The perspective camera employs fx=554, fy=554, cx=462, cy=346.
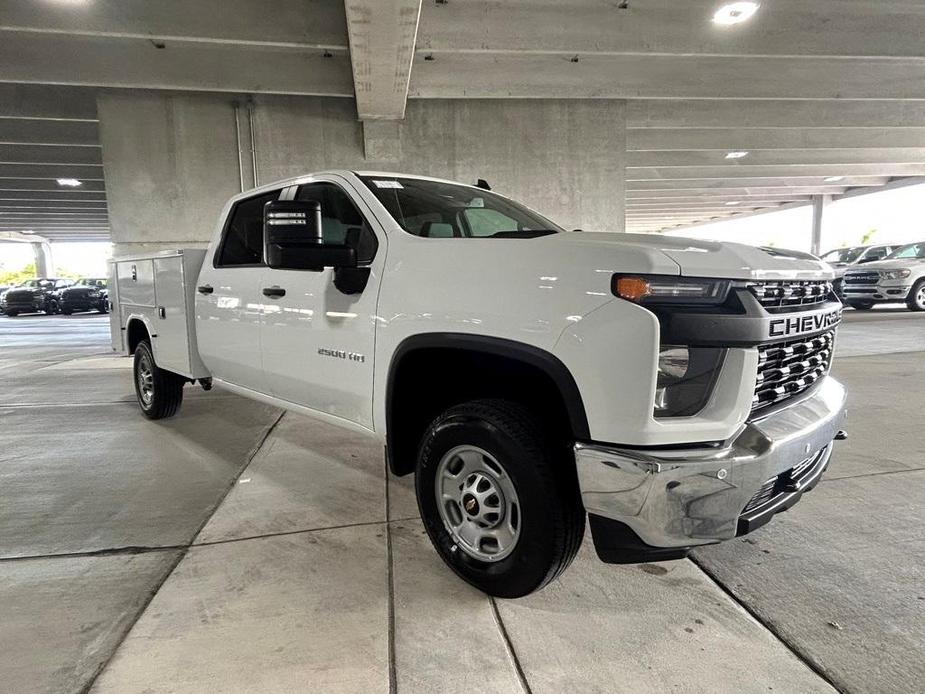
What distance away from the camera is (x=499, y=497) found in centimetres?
229

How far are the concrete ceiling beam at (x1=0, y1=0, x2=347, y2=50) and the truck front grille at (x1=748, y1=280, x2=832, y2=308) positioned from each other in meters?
7.83

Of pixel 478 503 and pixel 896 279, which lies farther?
pixel 896 279

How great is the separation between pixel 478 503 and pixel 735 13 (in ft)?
28.4

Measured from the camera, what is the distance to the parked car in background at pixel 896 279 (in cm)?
1439

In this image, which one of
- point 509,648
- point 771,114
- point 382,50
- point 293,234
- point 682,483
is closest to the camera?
point 682,483

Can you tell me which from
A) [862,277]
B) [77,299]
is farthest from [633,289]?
[77,299]

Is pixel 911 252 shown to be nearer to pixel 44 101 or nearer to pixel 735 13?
pixel 735 13

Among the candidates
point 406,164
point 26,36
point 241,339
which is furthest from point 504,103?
point 241,339

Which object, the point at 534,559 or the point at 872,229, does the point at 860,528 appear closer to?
the point at 534,559

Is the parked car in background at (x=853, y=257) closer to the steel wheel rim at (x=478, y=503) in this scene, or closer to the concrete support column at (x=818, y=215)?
the concrete support column at (x=818, y=215)

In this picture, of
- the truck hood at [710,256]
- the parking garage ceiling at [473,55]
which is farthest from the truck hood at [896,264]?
the truck hood at [710,256]

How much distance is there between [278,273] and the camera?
11.0 feet

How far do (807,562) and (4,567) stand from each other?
151 inches

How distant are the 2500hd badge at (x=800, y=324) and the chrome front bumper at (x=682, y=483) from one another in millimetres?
361
